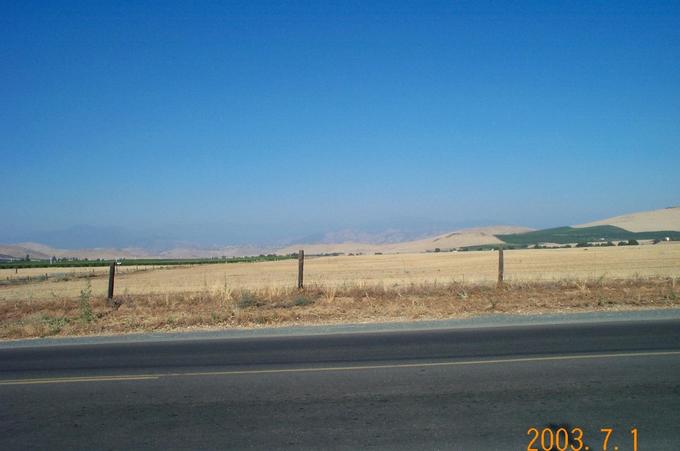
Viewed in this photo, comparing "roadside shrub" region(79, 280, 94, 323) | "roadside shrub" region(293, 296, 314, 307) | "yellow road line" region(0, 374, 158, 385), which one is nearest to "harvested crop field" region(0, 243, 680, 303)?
"roadside shrub" region(293, 296, 314, 307)

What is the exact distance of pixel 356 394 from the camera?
7.44 meters

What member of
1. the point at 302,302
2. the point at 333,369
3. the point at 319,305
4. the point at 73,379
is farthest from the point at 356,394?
the point at 302,302

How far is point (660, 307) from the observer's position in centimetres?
1636

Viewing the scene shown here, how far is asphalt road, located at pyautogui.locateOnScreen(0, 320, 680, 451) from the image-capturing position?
5.88 meters

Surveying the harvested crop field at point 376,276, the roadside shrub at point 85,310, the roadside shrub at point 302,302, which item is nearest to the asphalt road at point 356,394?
the roadside shrub at point 85,310

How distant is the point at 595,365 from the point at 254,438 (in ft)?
18.6

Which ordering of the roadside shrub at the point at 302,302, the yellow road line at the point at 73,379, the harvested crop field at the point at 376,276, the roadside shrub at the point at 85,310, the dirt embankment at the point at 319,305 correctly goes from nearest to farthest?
1. the yellow road line at the point at 73,379
2. the dirt embankment at the point at 319,305
3. the roadside shrub at the point at 85,310
4. the roadside shrub at the point at 302,302
5. the harvested crop field at the point at 376,276

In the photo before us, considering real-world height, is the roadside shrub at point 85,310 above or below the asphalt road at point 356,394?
below

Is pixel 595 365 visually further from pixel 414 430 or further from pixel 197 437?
pixel 197 437

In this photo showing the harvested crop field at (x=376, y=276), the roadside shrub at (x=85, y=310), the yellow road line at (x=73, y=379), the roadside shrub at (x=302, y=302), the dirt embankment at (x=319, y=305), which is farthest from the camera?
the harvested crop field at (x=376, y=276)

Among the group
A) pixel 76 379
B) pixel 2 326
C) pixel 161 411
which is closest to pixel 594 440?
pixel 161 411

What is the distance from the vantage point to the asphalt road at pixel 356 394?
5879 millimetres

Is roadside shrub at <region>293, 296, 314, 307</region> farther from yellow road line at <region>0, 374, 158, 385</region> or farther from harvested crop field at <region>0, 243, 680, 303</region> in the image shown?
yellow road line at <region>0, 374, 158, 385</region>

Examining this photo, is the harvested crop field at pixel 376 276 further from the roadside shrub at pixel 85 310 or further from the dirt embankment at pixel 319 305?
the roadside shrub at pixel 85 310
